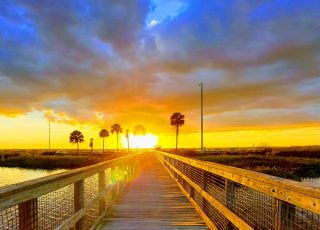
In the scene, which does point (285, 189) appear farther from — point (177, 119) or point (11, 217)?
point (177, 119)

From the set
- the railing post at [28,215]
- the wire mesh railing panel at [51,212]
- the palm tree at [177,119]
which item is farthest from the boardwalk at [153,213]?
the palm tree at [177,119]

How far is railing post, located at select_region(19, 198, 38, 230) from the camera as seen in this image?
3855 mm

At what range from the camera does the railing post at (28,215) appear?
386 centimetres

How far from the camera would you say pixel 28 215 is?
3.95m

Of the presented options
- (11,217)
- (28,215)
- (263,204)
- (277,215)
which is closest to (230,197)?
(263,204)

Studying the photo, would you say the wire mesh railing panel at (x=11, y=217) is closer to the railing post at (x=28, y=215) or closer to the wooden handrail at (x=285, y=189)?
the railing post at (x=28, y=215)

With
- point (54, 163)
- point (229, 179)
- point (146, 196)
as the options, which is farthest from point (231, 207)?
point (54, 163)

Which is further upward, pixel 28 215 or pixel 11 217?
pixel 28 215

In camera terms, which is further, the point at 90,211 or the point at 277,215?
the point at 90,211

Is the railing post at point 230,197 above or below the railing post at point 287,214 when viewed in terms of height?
below

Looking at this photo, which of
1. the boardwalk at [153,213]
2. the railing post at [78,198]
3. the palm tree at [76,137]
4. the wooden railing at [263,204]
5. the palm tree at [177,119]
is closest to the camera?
the wooden railing at [263,204]

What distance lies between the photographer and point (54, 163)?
228 feet

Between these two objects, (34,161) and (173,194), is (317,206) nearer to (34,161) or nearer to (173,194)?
(173,194)

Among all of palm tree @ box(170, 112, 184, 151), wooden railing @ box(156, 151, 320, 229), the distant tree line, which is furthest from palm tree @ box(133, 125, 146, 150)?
wooden railing @ box(156, 151, 320, 229)
